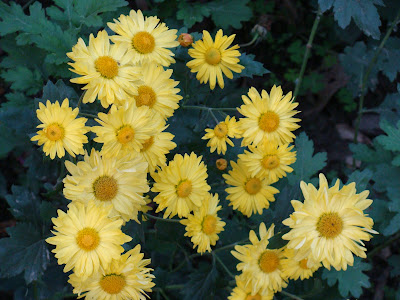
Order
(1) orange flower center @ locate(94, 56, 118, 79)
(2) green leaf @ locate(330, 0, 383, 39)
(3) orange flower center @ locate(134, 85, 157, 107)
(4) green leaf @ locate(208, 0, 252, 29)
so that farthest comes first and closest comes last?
(4) green leaf @ locate(208, 0, 252, 29) < (2) green leaf @ locate(330, 0, 383, 39) < (3) orange flower center @ locate(134, 85, 157, 107) < (1) orange flower center @ locate(94, 56, 118, 79)

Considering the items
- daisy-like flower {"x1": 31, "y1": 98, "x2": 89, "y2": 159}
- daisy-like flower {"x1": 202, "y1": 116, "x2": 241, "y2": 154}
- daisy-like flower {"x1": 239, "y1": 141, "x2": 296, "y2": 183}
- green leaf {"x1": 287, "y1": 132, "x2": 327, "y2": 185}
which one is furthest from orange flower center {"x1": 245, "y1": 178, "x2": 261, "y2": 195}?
daisy-like flower {"x1": 31, "y1": 98, "x2": 89, "y2": 159}

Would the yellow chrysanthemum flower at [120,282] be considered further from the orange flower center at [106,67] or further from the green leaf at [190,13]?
the green leaf at [190,13]

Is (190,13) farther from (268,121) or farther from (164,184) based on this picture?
(164,184)

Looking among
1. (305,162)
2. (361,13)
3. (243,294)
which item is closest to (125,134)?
(243,294)

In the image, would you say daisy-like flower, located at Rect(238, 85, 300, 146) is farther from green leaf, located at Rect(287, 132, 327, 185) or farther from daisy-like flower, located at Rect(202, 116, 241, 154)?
green leaf, located at Rect(287, 132, 327, 185)

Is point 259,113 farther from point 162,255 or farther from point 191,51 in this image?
point 162,255

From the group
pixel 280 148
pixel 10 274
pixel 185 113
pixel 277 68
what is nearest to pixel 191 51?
pixel 185 113
